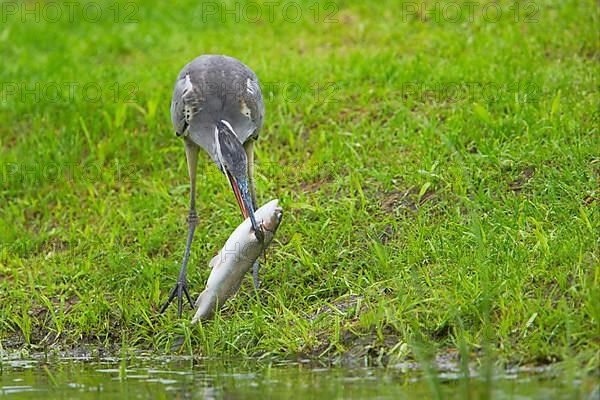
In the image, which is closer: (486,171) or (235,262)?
(235,262)

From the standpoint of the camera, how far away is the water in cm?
505

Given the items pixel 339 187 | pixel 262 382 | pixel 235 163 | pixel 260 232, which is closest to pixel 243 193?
pixel 235 163

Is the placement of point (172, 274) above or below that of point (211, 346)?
above

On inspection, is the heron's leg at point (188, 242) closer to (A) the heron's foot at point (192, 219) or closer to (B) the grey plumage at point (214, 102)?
(A) the heron's foot at point (192, 219)

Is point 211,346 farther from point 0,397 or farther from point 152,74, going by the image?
point 152,74

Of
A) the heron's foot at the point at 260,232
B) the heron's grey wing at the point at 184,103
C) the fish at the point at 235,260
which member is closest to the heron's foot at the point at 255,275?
A: the fish at the point at 235,260

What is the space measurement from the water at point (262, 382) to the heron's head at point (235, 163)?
1235 millimetres

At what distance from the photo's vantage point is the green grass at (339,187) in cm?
637

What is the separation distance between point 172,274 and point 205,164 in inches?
66.6

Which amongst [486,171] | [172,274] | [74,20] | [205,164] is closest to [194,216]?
[172,274]

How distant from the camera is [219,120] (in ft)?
25.3

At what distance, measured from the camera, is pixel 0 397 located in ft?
17.9

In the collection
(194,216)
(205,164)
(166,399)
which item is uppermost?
(205,164)

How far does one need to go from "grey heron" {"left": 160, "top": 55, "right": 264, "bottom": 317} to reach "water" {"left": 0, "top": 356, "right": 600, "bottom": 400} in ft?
3.94
